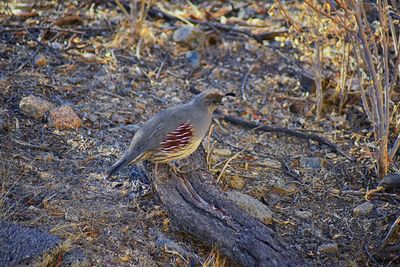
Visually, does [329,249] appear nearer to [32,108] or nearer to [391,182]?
[391,182]

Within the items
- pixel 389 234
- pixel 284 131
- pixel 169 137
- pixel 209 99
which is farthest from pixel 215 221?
pixel 284 131

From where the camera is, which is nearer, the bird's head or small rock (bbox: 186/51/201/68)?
the bird's head

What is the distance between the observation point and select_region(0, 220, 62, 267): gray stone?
3.95 meters

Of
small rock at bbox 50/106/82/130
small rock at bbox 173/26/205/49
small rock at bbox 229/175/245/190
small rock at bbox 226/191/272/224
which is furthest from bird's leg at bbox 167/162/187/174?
small rock at bbox 173/26/205/49

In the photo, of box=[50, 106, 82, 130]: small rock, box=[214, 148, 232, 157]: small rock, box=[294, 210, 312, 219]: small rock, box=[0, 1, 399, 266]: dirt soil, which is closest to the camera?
box=[0, 1, 399, 266]: dirt soil

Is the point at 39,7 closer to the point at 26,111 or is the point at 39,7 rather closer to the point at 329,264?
the point at 26,111

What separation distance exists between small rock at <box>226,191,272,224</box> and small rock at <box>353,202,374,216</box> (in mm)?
855

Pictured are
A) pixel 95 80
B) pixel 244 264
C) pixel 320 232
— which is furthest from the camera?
pixel 95 80

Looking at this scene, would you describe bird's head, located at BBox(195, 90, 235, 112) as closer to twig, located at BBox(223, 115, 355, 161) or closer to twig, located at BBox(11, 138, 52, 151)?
twig, located at BBox(223, 115, 355, 161)

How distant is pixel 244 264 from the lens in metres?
4.42

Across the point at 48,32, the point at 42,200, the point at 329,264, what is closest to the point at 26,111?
the point at 42,200

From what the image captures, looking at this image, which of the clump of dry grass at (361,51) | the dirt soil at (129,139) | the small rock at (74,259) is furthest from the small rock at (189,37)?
the small rock at (74,259)

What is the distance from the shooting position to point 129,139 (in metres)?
6.12

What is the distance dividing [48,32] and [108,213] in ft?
11.4
